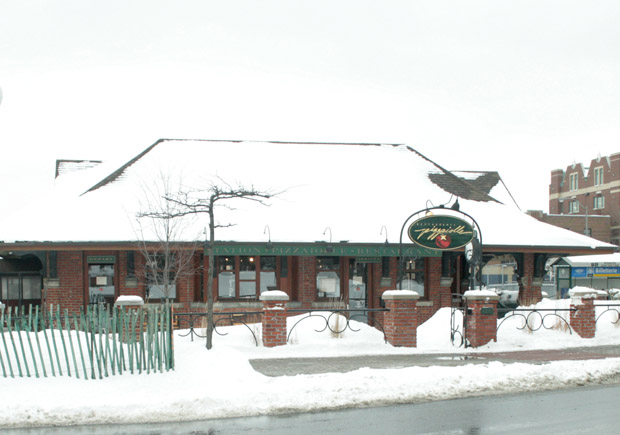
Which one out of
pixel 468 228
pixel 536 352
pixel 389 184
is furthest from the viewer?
pixel 389 184

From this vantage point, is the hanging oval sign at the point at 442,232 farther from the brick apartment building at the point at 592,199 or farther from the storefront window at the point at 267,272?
the brick apartment building at the point at 592,199

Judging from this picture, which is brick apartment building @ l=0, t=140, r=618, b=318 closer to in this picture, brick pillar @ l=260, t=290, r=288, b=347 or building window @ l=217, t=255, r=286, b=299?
building window @ l=217, t=255, r=286, b=299

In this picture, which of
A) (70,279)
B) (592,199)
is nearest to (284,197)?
(70,279)

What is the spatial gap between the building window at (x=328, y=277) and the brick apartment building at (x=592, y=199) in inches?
1882

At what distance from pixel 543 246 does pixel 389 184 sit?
6243 millimetres

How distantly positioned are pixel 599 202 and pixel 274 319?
63657 millimetres

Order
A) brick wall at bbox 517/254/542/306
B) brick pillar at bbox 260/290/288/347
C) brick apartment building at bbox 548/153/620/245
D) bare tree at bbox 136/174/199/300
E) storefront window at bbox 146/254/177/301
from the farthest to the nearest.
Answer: brick apartment building at bbox 548/153/620/245 → brick wall at bbox 517/254/542/306 → storefront window at bbox 146/254/177/301 → bare tree at bbox 136/174/199/300 → brick pillar at bbox 260/290/288/347

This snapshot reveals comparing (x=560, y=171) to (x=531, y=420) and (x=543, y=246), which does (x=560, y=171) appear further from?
(x=531, y=420)

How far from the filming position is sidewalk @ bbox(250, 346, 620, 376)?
36.4ft

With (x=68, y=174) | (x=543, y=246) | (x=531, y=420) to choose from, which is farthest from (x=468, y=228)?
(x=68, y=174)

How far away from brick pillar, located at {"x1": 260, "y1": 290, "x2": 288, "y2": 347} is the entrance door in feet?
23.8

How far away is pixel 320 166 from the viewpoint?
24.4 metres

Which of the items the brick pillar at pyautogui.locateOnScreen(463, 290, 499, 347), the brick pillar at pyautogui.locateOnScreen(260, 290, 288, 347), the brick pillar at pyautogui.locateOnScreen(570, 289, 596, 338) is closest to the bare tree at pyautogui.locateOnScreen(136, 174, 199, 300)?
the brick pillar at pyautogui.locateOnScreen(260, 290, 288, 347)

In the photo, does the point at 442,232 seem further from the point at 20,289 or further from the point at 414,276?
the point at 20,289
